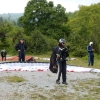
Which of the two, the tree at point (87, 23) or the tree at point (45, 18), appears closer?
the tree at point (87, 23)

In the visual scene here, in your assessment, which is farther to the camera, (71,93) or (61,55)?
(61,55)

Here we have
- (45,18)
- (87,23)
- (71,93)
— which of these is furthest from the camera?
(87,23)

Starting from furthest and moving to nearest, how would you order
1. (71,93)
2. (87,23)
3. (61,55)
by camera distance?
(87,23) < (61,55) < (71,93)

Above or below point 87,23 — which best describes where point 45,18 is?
above

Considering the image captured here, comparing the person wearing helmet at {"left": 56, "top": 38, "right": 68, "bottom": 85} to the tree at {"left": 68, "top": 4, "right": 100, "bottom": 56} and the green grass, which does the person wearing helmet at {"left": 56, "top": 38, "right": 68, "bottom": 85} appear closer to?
the green grass

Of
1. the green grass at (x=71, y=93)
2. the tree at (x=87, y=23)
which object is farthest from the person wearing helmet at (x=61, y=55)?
the tree at (x=87, y=23)

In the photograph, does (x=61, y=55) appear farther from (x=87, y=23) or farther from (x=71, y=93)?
(x=87, y=23)

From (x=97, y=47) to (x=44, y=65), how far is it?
911 inches

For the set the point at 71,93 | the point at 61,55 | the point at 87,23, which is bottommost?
the point at 71,93

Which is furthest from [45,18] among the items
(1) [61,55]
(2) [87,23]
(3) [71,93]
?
(3) [71,93]

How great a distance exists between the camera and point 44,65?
20672 mm

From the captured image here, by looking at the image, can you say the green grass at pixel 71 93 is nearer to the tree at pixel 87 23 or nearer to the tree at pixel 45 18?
A: the tree at pixel 87 23

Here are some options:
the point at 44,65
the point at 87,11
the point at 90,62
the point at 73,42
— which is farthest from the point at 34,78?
the point at 87,11

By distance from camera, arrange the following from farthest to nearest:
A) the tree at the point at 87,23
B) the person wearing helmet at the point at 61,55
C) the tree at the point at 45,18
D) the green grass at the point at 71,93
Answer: the tree at the point at 45,18 → the tree at the point at 87,23 → the person wearing helmet at the point at 61,55 → the green grass at the point at 71,93
